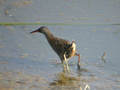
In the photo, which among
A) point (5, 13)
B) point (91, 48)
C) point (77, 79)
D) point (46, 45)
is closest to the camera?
point (77, 79)

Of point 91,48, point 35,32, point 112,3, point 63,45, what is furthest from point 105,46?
point 112,3

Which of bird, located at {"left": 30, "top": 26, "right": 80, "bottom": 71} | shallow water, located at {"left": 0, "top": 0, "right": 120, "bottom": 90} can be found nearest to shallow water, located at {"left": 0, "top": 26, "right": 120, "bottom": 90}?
shallow water, located at {"left": 0, "top": 0, "right": 120, "bottom": 90}

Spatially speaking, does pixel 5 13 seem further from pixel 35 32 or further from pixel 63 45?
pixel 63 45

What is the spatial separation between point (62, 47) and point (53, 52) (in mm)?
495

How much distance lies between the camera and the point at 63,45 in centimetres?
748

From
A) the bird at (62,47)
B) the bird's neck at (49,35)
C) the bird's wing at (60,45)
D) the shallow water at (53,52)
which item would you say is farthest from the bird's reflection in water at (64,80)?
the bird's neck at (49,35)

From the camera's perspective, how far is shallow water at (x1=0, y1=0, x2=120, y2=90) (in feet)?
19.9

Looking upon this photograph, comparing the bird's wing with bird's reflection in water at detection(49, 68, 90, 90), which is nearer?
bird's reflection in water at detection(49, 68, 90, 90)

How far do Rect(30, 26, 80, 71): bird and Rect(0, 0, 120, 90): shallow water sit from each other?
0.14m

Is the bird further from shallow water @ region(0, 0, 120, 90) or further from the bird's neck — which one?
shallow water @ region(0, 0, 120, 90)

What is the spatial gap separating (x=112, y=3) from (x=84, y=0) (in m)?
0.75

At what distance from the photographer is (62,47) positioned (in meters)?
7.54

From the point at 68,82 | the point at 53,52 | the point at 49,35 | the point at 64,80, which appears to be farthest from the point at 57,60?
the point at 68,82

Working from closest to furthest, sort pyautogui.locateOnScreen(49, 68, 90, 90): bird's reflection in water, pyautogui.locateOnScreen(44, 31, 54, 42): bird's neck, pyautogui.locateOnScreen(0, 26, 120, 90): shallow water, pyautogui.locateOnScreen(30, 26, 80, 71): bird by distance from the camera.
A: pyautogui.locateOnScreen(49, 68, 90, 90): bird's reflection in water → pyautogui.locateOnScreen(0, 26, 120, 90): shallow water → pyautogui.locateOnScreen(30, 26, 80, 71): bird → pyautogui.locateOnScreen(44, 31, 54, 42): bird's neck
